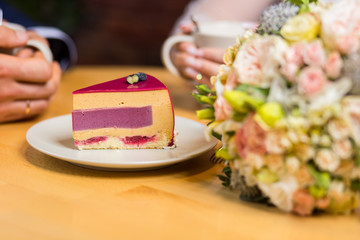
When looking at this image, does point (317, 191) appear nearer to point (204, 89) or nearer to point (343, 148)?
point (343, 148)

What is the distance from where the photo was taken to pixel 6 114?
1254 millimetres

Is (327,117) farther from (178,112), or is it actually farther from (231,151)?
(178,112)

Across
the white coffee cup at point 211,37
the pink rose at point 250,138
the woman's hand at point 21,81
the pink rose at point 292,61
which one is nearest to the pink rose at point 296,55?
the pink rose at point 292,61

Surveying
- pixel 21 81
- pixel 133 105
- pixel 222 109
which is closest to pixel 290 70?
pixel 222 109

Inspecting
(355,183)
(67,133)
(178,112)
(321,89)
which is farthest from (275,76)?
(178,112)

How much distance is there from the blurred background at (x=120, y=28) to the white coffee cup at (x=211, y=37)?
2469 millimetres

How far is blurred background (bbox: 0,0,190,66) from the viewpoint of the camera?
3.99 meters

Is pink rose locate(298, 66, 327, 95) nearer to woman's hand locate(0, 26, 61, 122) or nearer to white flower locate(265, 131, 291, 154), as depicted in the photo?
white flower locate(265, 131, 291, 154)

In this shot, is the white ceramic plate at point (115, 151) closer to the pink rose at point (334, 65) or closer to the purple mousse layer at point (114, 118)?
the purple mousse layer at point (114, 118)

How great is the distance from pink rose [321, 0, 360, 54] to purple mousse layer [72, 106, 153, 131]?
1.62ft

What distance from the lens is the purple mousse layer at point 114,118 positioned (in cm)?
106

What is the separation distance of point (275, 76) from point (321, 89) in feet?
0.24

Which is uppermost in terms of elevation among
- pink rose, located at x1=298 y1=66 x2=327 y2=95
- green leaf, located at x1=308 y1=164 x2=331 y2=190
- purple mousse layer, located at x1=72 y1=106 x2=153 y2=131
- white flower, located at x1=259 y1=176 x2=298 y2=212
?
pink rose, located at x1=298 y1=66 x2=327 y2=95

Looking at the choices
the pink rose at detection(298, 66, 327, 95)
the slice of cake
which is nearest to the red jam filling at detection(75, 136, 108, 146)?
the slice of cake
